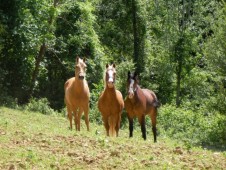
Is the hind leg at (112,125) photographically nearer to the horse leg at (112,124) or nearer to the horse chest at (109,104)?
the horse leg at (112,124)

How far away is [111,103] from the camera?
13281 mm

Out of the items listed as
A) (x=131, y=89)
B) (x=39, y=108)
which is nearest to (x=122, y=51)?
(x=39, y=108)

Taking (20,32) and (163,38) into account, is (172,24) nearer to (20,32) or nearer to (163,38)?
(163,38)

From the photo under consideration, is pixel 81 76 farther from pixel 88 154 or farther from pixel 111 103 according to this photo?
pixel 88 154

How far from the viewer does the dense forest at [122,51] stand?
24.1 metres

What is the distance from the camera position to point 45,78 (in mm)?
29797

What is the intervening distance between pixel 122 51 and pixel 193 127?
536 inches

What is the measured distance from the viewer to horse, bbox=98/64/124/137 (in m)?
13.1

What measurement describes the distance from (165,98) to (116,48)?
5.64m

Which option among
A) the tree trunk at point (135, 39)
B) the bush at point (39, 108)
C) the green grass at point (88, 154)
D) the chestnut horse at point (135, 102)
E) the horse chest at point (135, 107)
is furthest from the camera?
the tree trunk at point (135, 39)

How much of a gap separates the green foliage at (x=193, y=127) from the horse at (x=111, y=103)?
Result: 32.6 feet

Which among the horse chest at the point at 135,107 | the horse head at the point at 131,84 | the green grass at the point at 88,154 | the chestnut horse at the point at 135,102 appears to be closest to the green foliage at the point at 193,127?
the chestnut horse at the point at 135,102

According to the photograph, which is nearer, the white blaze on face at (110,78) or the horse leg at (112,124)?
the white blaze on face at (110,78)

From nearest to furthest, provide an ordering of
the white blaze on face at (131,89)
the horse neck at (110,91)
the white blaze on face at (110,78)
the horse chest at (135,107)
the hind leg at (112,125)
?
the white blaze on face at (110,78)
the horse neck at (110,91)
the hind leg at (112,125)
the white blaze on face at (131,89)
the horse chest at (135,107)
